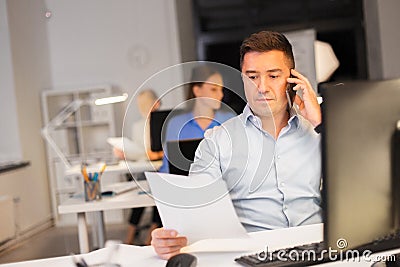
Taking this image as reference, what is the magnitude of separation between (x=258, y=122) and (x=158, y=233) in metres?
0.42

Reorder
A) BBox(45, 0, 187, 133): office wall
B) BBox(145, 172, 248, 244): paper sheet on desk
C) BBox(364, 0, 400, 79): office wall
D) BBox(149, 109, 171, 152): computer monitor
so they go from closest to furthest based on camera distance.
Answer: BBox(145, 172, 248, 244): paper sheet on desk, BBox(149, 109, 171, 152): computer monitor, BBox(364, 0, 400, 79): office wall, BBox(45, 0, 187, 133): office wall

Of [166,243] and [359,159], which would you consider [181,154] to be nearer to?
[166,243]

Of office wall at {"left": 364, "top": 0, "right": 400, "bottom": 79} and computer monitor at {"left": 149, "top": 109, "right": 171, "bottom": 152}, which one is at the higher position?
office wall at {"left": 364, "top": 0, "right": 400, "bottom": 79}

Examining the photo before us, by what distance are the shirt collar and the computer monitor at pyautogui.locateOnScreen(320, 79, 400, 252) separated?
55 cm

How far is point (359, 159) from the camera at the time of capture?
90 centimetres

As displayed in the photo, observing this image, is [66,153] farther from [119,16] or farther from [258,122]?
Result: [258,122]

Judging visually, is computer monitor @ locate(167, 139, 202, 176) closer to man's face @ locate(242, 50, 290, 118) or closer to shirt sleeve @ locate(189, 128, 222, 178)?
shirt sleeve @ locate(189, 128, 222, 178)

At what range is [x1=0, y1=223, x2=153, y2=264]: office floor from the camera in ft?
12.1

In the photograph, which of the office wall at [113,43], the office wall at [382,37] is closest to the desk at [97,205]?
the office wall at [382,37]

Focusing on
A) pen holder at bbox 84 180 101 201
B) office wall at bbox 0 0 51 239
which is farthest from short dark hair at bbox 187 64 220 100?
office wall at bbox 0 0 51 239

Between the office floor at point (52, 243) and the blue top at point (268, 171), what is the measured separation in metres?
2.10

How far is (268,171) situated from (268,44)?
32cm

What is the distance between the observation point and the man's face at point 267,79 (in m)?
1.47

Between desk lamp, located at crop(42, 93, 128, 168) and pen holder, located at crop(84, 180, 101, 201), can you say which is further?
desk lamp, located at crop(42, 93, 128, 168)
